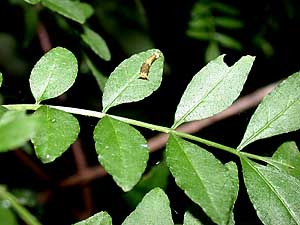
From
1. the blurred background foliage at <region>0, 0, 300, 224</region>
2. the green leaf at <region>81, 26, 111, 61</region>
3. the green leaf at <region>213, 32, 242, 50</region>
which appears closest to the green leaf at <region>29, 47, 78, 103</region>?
the green leaf at <region>81, 26, 111, 61</region>

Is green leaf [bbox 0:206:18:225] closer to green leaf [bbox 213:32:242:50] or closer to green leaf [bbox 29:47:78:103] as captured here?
green leaf [bbox 29:47:78:103]

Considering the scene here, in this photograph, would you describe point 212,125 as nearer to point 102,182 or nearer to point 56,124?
point 102,182

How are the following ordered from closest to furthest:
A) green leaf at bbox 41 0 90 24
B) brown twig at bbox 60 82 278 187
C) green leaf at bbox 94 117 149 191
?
green leaf at bbox 94 117 149 191 → green leaf at bbox 41 0 90 24 → brown twig at bbox 60 82 278 187

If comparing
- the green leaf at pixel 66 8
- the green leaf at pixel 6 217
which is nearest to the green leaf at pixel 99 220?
the green leaf at pixel 6 217

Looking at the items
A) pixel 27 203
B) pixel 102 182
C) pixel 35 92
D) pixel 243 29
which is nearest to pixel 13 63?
pixel 102 182

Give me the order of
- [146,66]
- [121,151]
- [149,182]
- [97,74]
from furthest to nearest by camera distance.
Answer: [149,182]
[97,74]
[146,66]
[121,151]

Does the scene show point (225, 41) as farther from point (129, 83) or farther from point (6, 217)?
point (6, 217)

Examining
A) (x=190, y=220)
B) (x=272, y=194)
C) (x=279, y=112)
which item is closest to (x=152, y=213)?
(x=190, y=220)
